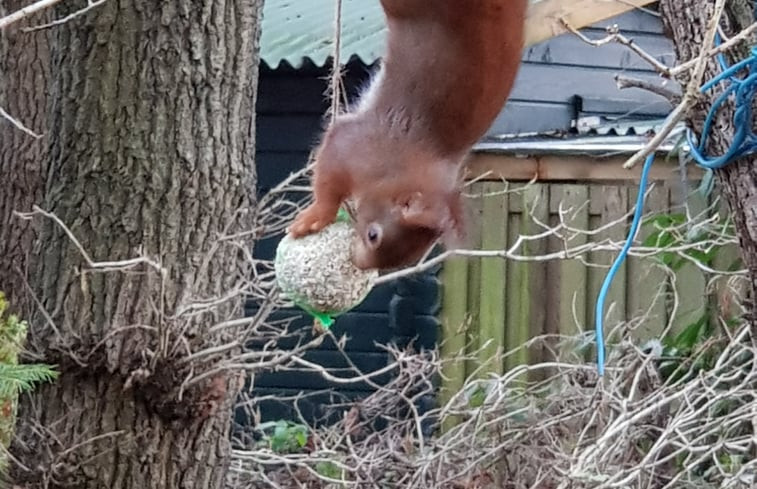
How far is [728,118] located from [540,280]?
2728 mm

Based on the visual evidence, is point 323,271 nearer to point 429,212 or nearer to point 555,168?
point 429,212

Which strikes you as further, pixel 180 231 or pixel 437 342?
pixel 437 342

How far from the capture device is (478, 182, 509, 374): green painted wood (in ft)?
15.3

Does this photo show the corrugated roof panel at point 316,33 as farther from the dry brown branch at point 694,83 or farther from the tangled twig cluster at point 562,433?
the dry brown branch at point 694,83

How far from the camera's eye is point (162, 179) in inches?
101

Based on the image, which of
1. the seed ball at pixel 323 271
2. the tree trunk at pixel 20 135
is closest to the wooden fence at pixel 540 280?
the tree trunk at pixel 20 135

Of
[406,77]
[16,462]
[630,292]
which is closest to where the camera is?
[406,77]

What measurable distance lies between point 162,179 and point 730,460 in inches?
66.5

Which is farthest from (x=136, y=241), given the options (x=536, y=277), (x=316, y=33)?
(x=316, y=33)

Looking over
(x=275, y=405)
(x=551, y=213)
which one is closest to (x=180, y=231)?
(x=551, y=213)

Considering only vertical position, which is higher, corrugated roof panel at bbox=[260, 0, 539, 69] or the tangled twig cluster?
corrugated roof panel at bbox=[260, 0, 539, 69]

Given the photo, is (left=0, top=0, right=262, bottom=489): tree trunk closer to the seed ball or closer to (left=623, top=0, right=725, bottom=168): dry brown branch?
the seed ball

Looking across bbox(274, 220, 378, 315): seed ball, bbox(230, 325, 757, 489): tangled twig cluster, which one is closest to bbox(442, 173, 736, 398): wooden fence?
bbox(230, 325, 757, 489): tangled twig cluster

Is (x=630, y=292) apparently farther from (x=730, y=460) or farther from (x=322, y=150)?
(x=322, y=150)
